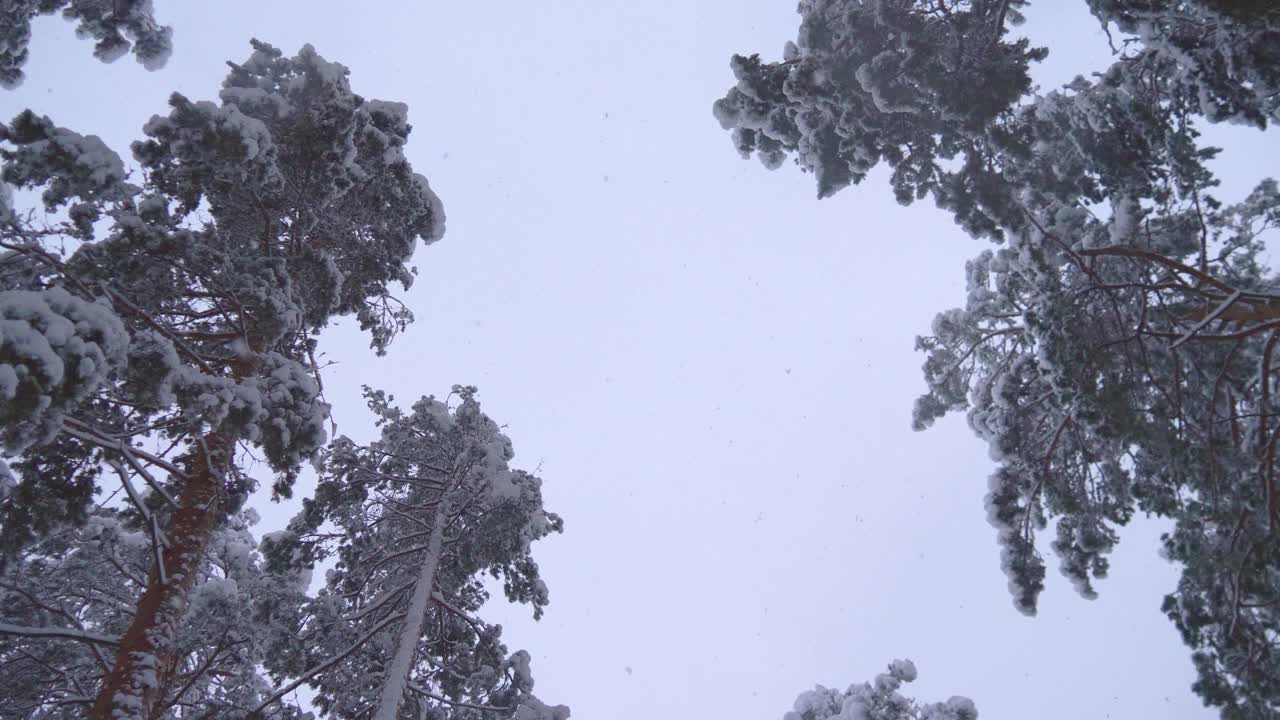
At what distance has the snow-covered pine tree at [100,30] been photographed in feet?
26.5

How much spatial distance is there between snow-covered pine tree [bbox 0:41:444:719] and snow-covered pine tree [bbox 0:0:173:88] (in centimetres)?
102

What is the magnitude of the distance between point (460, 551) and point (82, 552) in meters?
6.75

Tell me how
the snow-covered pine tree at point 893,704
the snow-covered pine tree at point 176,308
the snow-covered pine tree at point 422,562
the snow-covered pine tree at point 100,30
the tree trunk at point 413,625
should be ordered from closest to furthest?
the snow-covered pine tree at point 176,308 < the snow-covered pine tree at point 100,30 < the tree trunk at point 413,625 < the snow-covered pine tree at point 422,562 < the snow-covered pine tree at point 893,704

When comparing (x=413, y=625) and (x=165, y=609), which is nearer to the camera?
(x=165, y=609)

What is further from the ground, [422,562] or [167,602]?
[422,562]

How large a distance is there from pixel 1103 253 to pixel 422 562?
37.5ft

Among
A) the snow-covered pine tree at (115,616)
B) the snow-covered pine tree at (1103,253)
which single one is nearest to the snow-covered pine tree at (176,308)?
the snow-covered pine tree at (115,616)

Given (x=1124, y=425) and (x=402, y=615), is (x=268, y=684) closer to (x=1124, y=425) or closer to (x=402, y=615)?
(x=402, y=615)

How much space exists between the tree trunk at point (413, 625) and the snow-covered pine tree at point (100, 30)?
8.12 meters

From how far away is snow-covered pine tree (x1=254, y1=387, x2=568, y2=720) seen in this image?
428 inches

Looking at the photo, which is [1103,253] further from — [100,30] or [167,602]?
[100,30]

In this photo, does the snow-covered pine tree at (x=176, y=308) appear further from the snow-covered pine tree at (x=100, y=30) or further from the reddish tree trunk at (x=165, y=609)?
the snow-covered pine tree at (x=100, y=30)

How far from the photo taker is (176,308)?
8086mm

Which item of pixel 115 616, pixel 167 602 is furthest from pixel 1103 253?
pixel 115 616
